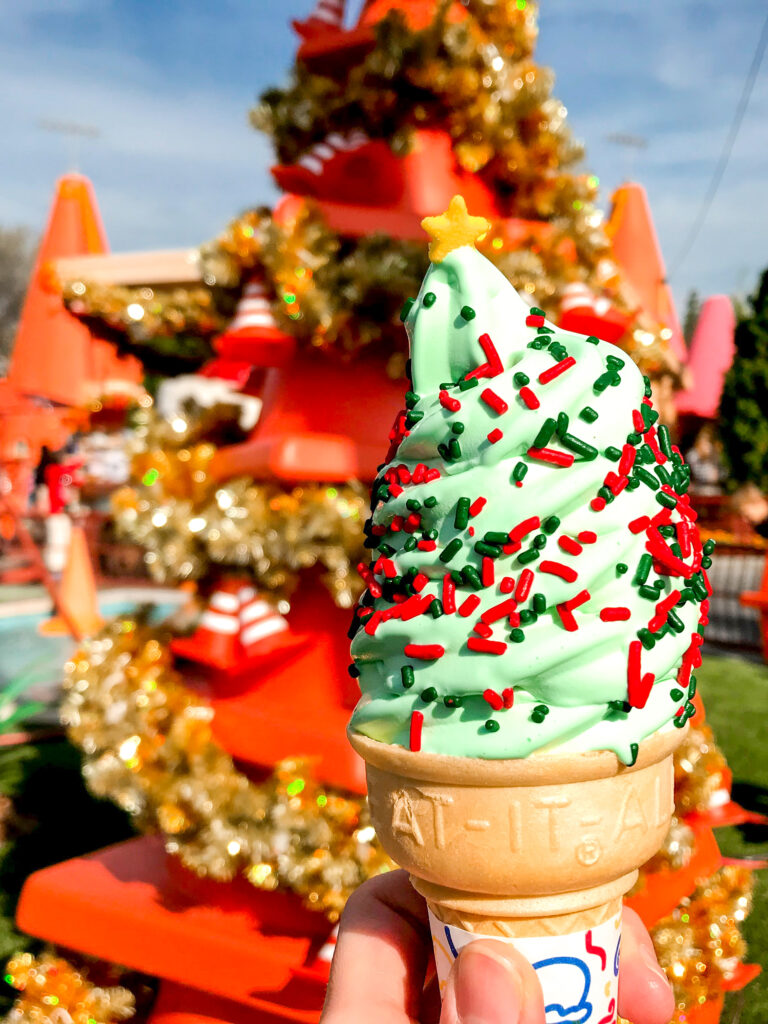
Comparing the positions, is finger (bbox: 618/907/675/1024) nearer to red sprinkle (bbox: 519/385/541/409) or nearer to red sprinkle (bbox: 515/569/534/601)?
red sprinkle (bbox: 515/569/534/601)

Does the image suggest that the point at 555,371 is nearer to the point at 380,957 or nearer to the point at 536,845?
the point at 536,845

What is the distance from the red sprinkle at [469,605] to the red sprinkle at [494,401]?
0.32 m

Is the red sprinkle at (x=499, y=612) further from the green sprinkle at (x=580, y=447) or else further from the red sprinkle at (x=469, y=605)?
the green sprinkle at (x=580, y=447)

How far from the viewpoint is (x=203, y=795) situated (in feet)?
7.91

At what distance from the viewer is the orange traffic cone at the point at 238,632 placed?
2541mm

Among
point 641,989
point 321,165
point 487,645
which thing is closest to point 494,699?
point 487,645

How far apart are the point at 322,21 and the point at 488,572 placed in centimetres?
241

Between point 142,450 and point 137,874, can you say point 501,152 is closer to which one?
point 142,450

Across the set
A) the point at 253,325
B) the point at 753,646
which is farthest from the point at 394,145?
the point at 753,646

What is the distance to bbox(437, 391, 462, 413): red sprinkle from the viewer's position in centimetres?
143

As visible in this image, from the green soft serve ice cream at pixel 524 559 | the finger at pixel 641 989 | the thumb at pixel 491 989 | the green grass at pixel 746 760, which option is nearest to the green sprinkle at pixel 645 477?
the green soft serve ice cream at pixel 524 559

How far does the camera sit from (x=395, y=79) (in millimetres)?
2590

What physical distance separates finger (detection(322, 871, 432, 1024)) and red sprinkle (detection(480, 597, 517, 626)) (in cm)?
67

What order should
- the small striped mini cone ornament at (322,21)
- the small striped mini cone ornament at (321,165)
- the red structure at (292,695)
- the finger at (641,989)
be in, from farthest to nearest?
the small striped mini cone ornament at (322,21) → the small striped mini cone ornament at (321,165) → the red structure at (292,695) → the finger at (641,989)
